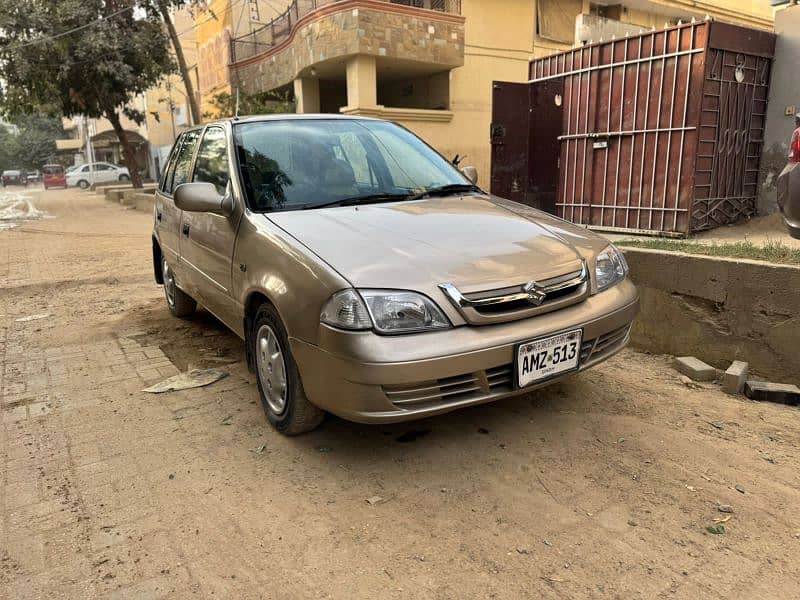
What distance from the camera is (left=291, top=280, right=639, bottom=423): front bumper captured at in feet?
8.08

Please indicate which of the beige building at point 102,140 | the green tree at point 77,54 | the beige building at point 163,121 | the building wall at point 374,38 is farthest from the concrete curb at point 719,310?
the beige building at point 163,121

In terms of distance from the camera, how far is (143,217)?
17.0m

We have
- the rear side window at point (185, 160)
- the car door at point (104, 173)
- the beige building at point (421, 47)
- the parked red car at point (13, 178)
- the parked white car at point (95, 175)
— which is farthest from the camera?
the parked red car at point (13, 178)

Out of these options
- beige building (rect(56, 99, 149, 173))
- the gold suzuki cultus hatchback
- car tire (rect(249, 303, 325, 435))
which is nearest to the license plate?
the gold suzuki cultus hatchback

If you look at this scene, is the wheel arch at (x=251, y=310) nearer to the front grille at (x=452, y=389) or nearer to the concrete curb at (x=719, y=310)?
→ the front grille at (x=452, y=389)

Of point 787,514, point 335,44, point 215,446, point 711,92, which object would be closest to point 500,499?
point 787,514

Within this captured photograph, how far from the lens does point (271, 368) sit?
3.18 meters

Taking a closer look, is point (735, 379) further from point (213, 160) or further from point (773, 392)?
point (213, 160)

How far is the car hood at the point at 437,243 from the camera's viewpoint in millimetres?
2615

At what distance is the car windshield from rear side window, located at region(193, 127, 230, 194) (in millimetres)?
157

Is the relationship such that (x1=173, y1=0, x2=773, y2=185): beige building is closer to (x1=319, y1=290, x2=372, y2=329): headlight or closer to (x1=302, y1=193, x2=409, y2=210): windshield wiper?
(x1=302, y1=193, x2=409, y2=210): windshield wiper

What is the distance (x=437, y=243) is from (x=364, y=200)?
78cm

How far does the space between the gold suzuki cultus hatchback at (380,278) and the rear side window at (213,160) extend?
21 millimetres

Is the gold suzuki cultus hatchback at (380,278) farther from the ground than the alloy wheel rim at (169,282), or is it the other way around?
the gold suzuki cultus hatchback at (380,278)
